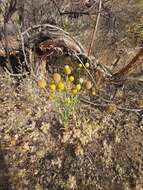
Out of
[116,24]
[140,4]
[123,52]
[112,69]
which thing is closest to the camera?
[112,69]

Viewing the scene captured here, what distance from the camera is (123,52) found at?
238 cm

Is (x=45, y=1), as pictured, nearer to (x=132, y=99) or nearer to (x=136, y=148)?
(x=132, y=99)

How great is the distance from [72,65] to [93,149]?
820 millimetres

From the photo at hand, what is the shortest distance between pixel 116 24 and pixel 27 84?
159 centimetres

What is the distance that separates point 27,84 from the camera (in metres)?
1.94

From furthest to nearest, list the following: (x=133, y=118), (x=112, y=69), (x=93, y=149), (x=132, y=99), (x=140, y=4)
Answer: (x=140, y=4) < (x=112, y=69) < (x=132, y=99) < (x=133, y=118) < (x=93, y=149)

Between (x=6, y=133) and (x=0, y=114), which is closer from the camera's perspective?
(x=6, y=133)

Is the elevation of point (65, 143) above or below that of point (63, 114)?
below

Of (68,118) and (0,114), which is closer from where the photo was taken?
(68,118)

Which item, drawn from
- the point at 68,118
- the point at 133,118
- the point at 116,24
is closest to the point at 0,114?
the point at 68,118

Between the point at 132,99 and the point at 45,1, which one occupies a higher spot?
the point at 45,1

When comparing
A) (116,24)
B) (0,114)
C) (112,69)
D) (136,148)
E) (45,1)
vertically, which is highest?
(45,1)

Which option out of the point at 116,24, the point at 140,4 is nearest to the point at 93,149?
the point at 116,24

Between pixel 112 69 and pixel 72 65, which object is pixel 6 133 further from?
pixel 112 69
